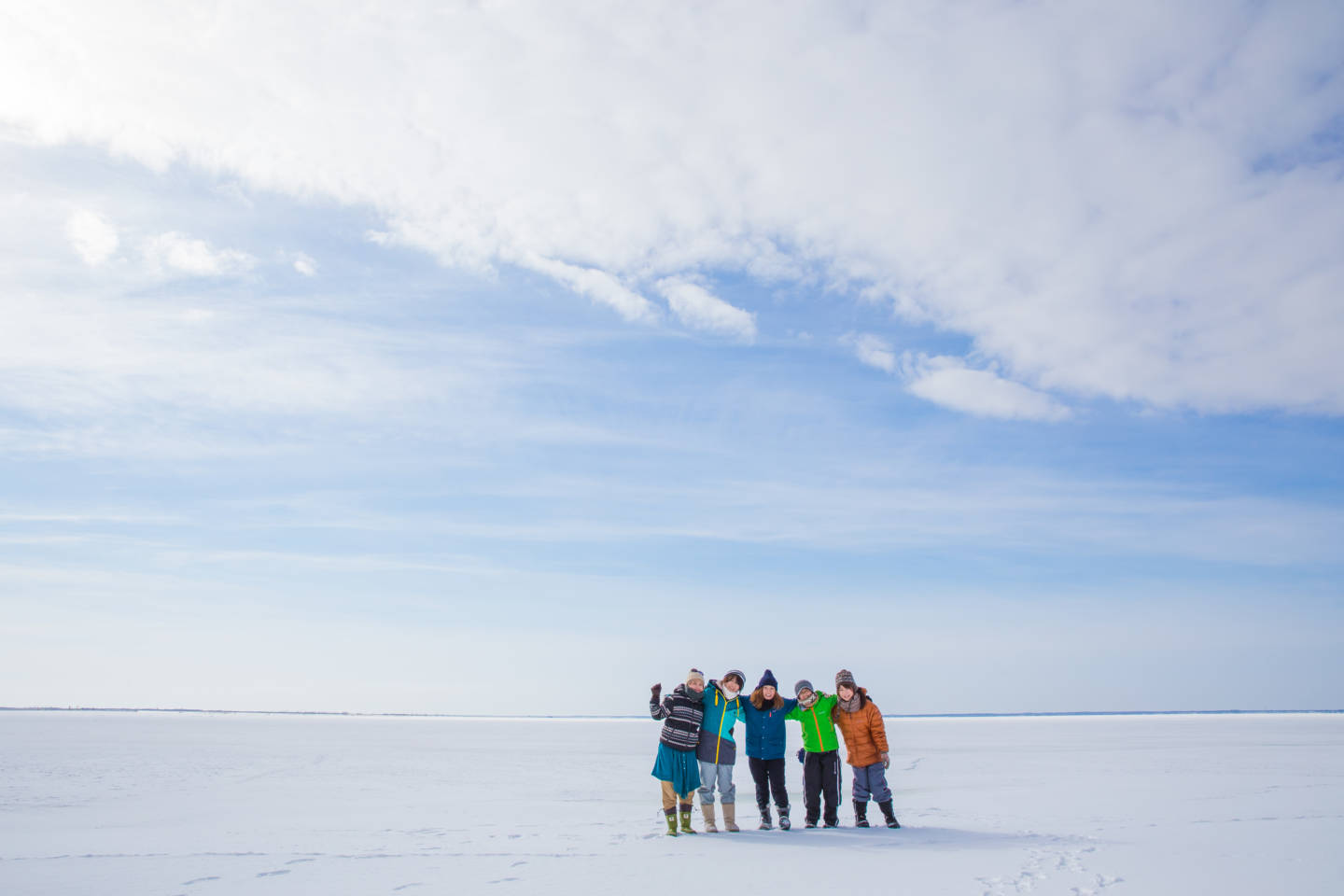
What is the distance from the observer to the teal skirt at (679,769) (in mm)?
8570

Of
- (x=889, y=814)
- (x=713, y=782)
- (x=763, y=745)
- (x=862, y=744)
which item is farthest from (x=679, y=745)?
(x=889, y=814)

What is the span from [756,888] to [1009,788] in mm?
8475

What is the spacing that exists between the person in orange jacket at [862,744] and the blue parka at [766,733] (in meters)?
0.62

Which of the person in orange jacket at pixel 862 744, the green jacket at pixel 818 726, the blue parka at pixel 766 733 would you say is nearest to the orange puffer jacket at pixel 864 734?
the person in orange jacket at pixel 862 744

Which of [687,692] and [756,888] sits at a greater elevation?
[687,692]

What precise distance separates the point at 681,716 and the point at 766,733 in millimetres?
892

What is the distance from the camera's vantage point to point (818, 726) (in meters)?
9.03

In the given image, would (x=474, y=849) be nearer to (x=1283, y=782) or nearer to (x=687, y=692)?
(x=687, y=692)

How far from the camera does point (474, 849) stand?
794cm

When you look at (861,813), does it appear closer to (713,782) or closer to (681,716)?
(713,782)

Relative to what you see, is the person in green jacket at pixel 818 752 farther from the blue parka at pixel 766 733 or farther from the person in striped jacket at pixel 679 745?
the person in striped jacket at pixel 679 745

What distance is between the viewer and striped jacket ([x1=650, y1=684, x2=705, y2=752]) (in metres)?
8.62

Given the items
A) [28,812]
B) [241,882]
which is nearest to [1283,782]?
[241,882]

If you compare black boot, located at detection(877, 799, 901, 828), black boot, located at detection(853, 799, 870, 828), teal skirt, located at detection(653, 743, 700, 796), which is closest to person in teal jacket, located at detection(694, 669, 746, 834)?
teal skirt, located at detection(653, 743, 700, 796)
